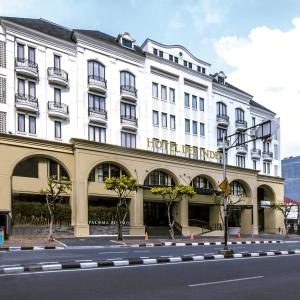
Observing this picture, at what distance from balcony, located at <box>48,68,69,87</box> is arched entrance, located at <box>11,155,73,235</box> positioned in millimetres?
5741

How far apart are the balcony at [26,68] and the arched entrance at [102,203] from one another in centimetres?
871

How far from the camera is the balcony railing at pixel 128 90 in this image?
4109cm

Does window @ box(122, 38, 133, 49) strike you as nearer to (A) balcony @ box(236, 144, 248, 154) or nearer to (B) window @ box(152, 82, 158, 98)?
(B) window @ box(152, 82, 158, 98)

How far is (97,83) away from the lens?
39.0 metres

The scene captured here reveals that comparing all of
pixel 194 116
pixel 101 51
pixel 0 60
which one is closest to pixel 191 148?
pixel 194 116

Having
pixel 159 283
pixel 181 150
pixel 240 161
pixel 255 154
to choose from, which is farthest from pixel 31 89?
pixel 255 154

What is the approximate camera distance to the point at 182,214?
A: 145 feet

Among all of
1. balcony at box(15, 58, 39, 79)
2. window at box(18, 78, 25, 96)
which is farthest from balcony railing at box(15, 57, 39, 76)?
window at box(18, 78, 25, 96)

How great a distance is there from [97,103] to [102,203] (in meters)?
8.11

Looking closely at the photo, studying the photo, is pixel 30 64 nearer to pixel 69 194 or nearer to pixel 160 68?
pixel 69 194

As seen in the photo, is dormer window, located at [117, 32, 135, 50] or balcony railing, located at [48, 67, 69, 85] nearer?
balcony railing, located at [48, 67, 69, 85]

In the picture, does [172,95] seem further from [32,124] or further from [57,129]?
[32,124]

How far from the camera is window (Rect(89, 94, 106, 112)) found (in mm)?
38812

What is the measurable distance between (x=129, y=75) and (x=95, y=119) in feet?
19.6
